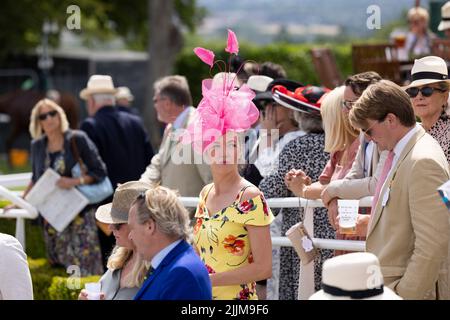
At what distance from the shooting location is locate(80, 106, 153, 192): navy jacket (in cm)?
877

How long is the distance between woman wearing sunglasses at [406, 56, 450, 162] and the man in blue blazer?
5.97ft

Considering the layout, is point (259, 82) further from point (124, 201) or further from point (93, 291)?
point (93, 291)

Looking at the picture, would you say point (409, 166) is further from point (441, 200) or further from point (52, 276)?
point (52, 276)

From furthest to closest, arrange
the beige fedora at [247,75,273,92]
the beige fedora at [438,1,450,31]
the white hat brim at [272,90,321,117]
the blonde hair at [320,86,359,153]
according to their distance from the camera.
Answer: the beige fedora at [438,1,450,31] → the beige fedora at [247,75,273,92] → the white hat brim at [272,90,321,117] → the blonde hair at [320,86,359,153]

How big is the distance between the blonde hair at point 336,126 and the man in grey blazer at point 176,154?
1.43 m

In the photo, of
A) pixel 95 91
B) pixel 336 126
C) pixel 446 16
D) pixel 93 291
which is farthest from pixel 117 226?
pixel 95 91

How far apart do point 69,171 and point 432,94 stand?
381 cm

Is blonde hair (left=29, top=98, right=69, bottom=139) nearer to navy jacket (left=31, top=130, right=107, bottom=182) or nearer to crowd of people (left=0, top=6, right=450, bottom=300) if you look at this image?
navy jacket (left=31, top=130, right=107, bottom=182)

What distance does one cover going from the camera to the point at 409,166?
4.23m

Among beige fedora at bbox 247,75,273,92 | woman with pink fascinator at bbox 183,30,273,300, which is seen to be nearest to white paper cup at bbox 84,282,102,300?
woman with pink fascinator at bbox 183,30,273,300

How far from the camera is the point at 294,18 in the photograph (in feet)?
→ 189

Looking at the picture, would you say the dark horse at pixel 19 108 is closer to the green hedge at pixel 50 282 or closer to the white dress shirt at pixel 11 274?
the green hedge at pixel 50 282

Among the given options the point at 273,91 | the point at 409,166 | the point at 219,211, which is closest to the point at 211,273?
the point at 219,211

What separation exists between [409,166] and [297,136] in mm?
1808
